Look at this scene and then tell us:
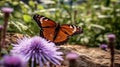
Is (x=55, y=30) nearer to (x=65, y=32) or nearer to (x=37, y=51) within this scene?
(x=65, y=32)

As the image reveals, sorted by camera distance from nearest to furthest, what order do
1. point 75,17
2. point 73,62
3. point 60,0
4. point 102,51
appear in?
point 73,62
point 102,51
point 75,17
point 60,0

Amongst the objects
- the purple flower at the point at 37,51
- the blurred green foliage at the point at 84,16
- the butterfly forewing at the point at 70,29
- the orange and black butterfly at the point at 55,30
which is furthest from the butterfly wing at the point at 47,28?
the blurred green foliage at the point at 84,16

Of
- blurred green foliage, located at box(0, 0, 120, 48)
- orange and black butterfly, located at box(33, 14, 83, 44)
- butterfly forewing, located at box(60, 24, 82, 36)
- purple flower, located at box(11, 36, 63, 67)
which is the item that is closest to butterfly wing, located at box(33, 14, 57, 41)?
orange and black butterfly, located at box(33, 14, 83, 44)

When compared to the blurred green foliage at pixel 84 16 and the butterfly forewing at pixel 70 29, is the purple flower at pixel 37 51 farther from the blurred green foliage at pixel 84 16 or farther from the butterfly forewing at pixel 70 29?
the blurred green foliage at pixel 84 16

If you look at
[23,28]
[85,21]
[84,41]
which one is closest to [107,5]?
[85,21]

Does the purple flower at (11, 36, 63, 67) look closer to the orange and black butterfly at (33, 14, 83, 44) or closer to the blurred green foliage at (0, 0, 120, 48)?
the orange and black butterfly at (33, 14, 83, 44)

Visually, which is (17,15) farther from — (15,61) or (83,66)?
(15,61)

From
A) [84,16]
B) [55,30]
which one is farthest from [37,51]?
[84,16]

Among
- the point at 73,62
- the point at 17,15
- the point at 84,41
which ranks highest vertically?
the point at 73,62
